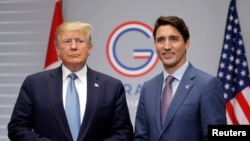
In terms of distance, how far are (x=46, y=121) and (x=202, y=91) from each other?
0.83 m

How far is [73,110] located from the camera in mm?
2318

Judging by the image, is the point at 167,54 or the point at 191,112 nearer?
the point at 191,112

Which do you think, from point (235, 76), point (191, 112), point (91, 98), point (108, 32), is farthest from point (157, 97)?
point (108, 32)

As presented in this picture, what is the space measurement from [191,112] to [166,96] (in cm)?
18

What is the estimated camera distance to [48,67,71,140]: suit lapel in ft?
7.47

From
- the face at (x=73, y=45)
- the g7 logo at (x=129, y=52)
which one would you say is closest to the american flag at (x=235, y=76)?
the g7 logo at (x=129, y=52)

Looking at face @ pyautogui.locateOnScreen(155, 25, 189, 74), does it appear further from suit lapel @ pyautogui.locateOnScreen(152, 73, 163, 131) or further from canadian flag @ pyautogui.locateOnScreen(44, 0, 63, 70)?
canadian flag @ pyautogui.locateOnScreen(44, 0, 63, 70)

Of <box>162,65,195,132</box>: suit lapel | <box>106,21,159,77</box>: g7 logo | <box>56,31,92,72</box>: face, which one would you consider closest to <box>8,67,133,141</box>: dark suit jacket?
<box>56,31,92,72</box>: face

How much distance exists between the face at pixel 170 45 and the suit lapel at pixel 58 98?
58 cm

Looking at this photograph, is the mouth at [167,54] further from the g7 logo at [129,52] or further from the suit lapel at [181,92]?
the g7 logo at [129,52]

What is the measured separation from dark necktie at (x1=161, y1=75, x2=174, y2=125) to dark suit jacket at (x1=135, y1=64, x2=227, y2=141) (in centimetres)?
3

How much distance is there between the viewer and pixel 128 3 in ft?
15.1

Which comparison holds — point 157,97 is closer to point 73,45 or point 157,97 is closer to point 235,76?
point 73,45

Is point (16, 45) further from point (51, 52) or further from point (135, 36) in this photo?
point (135, 36)
